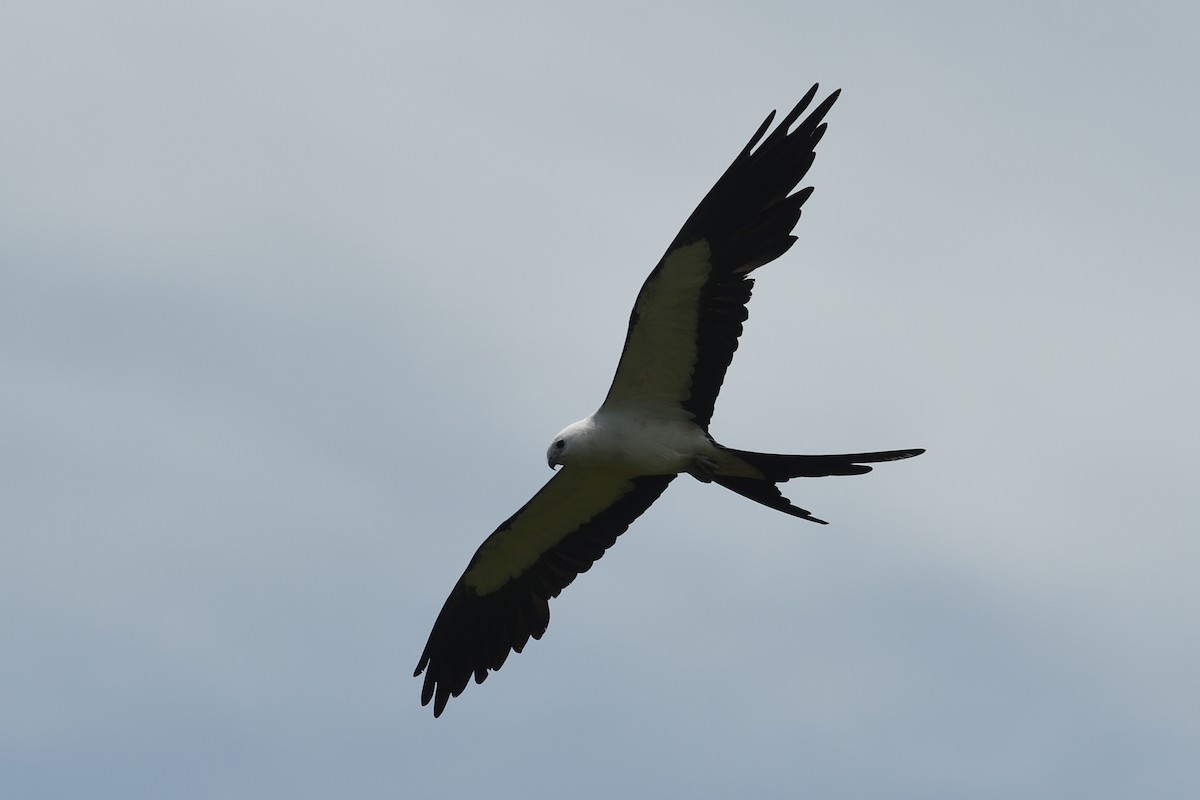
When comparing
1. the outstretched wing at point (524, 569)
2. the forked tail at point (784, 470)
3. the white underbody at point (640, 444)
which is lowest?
the forked tail at point (784, 470)

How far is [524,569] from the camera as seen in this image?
13.6 meters

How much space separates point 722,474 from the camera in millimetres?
12336

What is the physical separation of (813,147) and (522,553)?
4377 mm

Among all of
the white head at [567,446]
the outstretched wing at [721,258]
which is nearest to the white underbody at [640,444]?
the white head at [567,446]

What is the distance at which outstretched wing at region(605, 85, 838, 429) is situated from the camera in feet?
37.3

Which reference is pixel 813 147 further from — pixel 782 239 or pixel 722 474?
pixel 722 474

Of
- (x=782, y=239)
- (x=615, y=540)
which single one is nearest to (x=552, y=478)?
(x=615, y=540)

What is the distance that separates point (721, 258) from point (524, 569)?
3548 mm

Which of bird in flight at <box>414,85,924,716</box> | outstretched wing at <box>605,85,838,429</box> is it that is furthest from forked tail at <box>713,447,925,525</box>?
outstretched wing at <box>605,85,838,429</box>

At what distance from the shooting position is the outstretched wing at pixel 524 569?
13133mm

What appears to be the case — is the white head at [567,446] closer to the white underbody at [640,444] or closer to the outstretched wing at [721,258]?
the white underbody at [640,444]

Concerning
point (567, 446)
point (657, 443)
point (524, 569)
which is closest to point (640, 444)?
point (657, 443)

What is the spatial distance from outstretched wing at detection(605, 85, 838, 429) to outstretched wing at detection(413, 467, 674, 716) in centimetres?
138

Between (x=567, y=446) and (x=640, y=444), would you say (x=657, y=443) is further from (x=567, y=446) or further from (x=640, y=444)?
(x=567, y=446)
